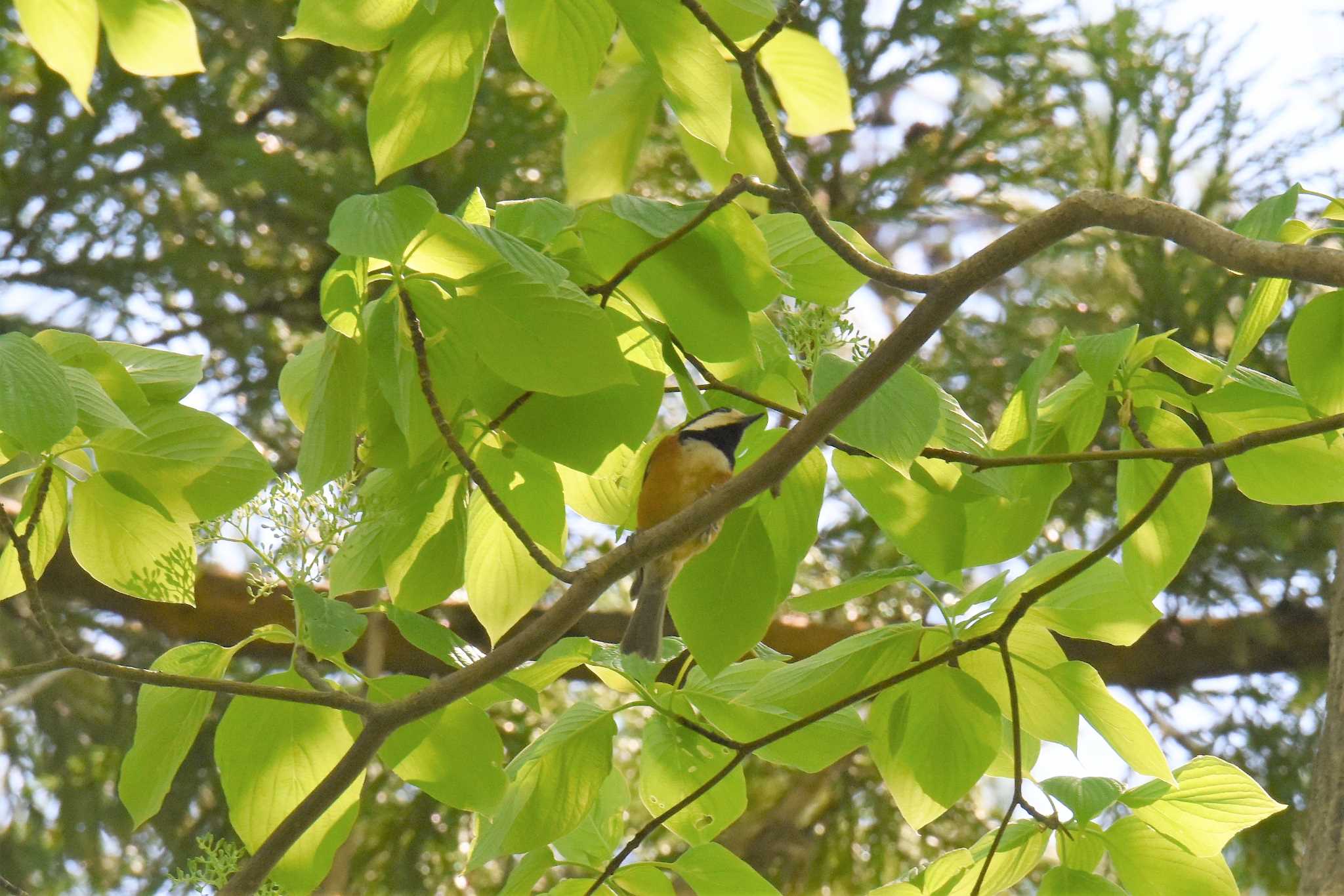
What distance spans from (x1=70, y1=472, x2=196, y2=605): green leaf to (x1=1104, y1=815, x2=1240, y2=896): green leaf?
0.82m

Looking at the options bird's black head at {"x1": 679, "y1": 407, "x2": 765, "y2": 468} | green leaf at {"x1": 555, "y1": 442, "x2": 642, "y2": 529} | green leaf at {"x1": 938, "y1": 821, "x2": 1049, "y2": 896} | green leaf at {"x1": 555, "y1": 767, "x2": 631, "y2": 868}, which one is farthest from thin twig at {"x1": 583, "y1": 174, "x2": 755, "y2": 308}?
bird's black head at {"x1": 679, "y1": 407, "x2": 765, "y2": 468}

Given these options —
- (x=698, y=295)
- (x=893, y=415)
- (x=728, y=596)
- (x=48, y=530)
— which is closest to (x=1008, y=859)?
(x=728, y=596)

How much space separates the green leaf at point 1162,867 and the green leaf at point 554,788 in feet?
1.44

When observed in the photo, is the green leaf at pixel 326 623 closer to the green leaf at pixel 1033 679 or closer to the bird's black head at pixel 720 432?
the green leaf at pixel 1033 679

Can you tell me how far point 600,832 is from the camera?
4.15ft

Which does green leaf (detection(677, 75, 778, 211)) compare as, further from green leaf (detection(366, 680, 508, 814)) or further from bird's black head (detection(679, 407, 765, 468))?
bird's black head (detection(679, 407, 765, 468))

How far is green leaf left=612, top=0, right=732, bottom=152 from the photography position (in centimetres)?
95

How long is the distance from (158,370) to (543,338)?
0.41 m

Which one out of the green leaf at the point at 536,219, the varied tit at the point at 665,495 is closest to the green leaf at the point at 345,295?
the green leaf at the point at 536,219

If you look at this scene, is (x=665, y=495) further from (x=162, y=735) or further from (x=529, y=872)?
(x=162, y=735)

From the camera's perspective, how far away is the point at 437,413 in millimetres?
959

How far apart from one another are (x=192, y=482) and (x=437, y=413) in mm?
262

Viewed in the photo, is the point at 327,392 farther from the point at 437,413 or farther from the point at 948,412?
the point at 948,412

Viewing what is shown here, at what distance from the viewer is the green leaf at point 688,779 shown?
1178mm
